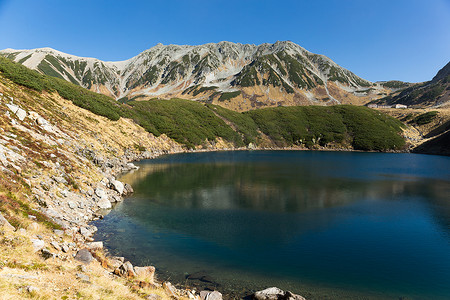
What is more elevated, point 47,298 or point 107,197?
point 47,298

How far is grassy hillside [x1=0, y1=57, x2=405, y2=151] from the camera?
→ 367 feet

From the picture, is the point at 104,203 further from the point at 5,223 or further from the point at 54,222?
the point at 5,223

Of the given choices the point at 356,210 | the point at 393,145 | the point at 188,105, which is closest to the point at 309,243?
the point at 356,210

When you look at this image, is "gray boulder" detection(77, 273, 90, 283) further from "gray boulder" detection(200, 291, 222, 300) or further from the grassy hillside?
the grassy hillside

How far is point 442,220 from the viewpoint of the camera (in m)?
30.0

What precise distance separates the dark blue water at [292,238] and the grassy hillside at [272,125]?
70.0m

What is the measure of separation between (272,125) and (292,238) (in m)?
142

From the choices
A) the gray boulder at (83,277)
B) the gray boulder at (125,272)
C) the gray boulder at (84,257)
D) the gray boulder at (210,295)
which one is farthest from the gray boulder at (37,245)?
the gray boulder at (210,295)

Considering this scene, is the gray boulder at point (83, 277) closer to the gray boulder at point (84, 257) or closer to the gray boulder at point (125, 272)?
the gray boulder at point (125, 272)

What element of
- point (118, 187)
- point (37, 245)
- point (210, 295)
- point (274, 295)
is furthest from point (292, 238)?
point (118, 187)

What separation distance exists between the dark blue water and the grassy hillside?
70.0 m

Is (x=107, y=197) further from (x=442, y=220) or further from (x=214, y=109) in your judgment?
(x=214, y=109)

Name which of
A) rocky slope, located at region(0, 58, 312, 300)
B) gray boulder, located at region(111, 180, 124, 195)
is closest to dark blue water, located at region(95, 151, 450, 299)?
rocky slope, located at region(0, 58, 312, 300)

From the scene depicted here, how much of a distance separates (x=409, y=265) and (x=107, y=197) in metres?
32.5
